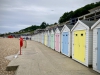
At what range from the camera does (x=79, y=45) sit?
337 inches

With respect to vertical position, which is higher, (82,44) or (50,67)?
(82,44)

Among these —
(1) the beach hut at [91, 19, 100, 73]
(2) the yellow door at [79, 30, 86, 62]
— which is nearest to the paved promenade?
(1) the beach hut at [91, 19, 100, 73]

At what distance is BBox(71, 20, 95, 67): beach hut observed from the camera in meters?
7.31

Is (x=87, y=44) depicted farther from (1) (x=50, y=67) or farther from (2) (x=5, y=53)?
(2) (x=5, y=53)

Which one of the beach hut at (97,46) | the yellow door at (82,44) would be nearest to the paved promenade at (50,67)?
the beach hut at (97,46)

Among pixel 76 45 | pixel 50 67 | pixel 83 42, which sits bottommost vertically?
pixel 50 67

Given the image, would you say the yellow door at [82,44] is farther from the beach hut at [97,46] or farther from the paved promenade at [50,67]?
the beach hut at [97,46]

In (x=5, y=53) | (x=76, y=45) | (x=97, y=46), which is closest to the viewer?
(x=97, y=46)

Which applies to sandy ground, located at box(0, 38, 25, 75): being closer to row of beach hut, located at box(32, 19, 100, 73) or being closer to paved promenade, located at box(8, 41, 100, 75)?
paved promenade, located at box(8, 41, 100, 75)

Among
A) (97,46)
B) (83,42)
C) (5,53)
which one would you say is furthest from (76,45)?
(5,53)

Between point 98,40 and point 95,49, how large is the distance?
0.55m

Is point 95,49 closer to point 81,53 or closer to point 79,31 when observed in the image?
point 81,53

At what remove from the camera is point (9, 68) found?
24.2 ft

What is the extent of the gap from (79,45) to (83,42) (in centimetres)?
66
